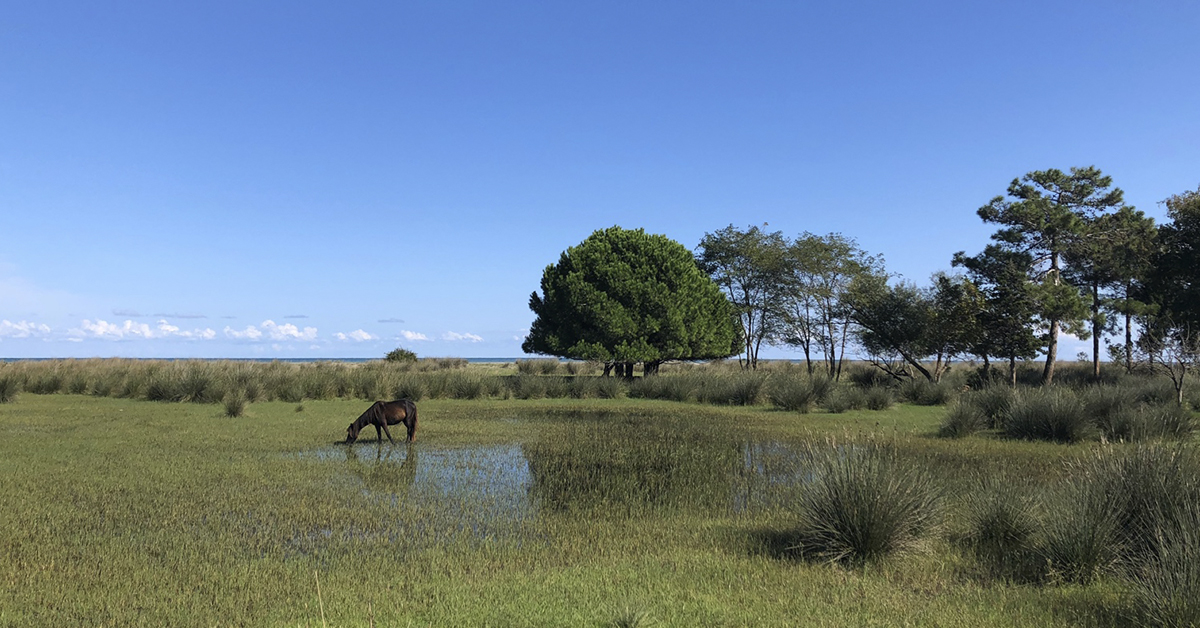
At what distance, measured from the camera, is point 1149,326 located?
34.9 m

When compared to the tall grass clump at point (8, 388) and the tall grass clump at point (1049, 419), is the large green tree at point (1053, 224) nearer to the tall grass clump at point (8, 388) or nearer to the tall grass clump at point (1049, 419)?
the tall grass clump at point (1049, 419)

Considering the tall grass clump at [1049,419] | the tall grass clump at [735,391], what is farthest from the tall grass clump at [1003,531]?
the tall grass clump at [735,391]

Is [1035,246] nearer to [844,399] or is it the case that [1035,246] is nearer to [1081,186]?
[1081,186]

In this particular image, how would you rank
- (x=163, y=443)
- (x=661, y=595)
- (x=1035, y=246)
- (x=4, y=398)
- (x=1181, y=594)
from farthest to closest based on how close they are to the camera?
(x=1035, y=246), (x=4, y=398), (x=163, y=443), (x=661, y=595), (x=1181, y=594)

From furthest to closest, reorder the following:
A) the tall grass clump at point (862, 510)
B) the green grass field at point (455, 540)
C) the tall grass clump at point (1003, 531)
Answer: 1. the tall grass clump at point (862, 510)
2. the tall grass clump at point (1003, 531)
3. the green grass field at point (455, 540)

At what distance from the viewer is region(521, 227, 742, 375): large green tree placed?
127 ft

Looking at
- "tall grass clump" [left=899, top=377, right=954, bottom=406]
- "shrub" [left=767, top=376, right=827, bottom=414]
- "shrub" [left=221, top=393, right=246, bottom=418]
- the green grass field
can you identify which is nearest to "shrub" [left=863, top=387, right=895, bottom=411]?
"shrub" [left=767, top=376, right=827, bottom=414]

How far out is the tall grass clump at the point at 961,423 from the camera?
1642cm

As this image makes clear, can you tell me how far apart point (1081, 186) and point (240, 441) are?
40921mm

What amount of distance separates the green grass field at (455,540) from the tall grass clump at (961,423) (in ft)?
5.12

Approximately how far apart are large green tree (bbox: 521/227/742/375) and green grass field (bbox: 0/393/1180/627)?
76.9ft

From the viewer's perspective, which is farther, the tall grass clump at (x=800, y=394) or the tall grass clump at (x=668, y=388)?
the tall grass clump at (x=668, y=388)


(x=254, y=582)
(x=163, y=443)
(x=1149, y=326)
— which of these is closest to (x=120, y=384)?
(x=163, y=443)

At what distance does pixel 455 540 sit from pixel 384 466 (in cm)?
517
